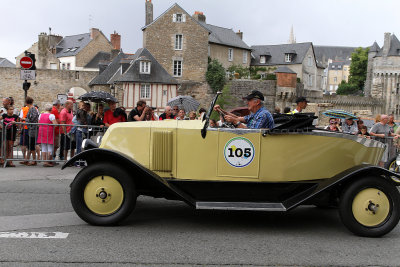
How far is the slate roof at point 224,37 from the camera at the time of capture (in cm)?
5521

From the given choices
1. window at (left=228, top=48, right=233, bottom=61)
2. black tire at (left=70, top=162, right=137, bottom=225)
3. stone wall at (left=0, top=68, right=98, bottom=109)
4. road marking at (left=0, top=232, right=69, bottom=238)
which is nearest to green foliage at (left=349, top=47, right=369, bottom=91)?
window at (left=228, top=48, right=233, bottom=61)

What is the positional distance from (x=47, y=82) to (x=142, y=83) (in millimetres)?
12398

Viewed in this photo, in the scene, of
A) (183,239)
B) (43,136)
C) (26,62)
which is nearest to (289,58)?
(26,62)

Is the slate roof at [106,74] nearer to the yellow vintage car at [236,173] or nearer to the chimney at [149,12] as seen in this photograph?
the chimney at [149,12]

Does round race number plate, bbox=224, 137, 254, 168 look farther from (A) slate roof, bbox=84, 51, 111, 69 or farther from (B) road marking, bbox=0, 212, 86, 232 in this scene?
(A) slate roof, bbox=84, 51, 111, 69

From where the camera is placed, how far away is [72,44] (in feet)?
230

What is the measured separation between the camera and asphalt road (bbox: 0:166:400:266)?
4352 millimetres

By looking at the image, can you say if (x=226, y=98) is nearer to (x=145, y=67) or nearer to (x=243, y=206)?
(x=145, y=67)

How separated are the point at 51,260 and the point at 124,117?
6972 millimetres

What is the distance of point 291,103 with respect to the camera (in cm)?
5603

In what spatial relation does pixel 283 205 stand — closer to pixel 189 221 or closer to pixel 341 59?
pixel 189 221

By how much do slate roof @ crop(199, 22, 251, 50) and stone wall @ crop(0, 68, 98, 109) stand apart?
15.6 meters

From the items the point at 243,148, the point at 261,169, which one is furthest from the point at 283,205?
the point at 243,148

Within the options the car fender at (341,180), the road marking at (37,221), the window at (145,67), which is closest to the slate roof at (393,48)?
the window at (145,67)
